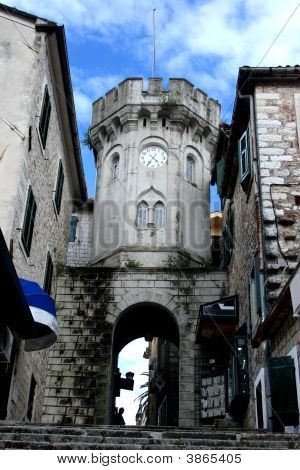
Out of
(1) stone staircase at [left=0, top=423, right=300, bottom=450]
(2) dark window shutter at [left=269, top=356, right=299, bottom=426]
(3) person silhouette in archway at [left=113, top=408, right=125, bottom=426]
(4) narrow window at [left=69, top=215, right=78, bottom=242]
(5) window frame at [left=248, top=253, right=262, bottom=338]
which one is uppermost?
(4) narrow window at [left=69, top=215, right=78, bottom=242]

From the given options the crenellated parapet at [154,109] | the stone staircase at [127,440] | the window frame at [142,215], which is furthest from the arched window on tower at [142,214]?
the stone staircase at [127,440]

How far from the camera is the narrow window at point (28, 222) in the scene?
1348cm

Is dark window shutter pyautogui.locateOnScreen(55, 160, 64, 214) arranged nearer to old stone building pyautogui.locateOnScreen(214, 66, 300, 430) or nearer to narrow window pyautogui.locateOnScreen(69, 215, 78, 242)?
old stone building pyautogui.locateOnScreen(214, 66, 300, 430)

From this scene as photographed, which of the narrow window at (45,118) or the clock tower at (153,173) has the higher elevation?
the clock tower at (153,173)

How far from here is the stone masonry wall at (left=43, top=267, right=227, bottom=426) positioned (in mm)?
17984

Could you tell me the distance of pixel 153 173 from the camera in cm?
2272

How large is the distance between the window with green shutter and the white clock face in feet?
26.1

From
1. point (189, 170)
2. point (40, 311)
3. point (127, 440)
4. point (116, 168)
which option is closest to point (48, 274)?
point (40, 311)

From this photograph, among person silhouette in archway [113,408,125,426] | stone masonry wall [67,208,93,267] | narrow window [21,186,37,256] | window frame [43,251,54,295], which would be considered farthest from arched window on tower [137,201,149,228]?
narrow window [21,186,37,256]

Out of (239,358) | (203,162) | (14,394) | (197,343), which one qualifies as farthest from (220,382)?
(203,162)

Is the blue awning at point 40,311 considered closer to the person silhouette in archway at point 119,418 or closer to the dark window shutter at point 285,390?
the dark window shutter at point 285,390

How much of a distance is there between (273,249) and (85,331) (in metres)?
8.30

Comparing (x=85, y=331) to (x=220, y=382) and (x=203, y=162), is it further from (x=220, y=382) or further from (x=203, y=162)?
(x=203, y=162)

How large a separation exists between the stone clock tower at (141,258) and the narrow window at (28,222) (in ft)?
18.0
